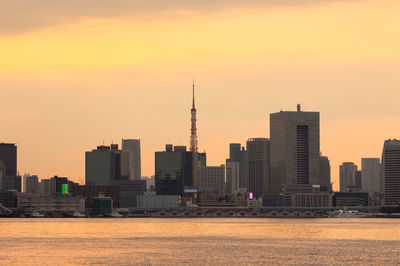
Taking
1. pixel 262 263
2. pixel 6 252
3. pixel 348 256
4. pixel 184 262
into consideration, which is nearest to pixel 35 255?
pixel 6 252

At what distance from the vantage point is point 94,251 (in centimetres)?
19838

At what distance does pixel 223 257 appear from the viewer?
18262 cm

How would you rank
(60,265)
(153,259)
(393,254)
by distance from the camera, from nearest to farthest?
(60,265) → (153,259) → (393,254)

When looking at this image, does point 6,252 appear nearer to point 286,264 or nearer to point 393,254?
point 286,264

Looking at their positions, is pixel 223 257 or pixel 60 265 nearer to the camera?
pixel 60 265

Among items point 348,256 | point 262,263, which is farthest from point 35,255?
point 348,256

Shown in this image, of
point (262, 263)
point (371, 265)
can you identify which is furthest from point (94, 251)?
point (371, 265)

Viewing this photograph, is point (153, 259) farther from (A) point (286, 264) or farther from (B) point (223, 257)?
(A) point (286, 264)

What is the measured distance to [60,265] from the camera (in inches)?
6471

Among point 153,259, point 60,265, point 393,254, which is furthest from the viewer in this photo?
point 393,254

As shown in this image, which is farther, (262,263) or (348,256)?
(348,256)

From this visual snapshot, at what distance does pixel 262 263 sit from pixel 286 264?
4.30 m

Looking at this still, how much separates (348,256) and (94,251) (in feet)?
166

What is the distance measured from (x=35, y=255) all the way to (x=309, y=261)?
170 feet
